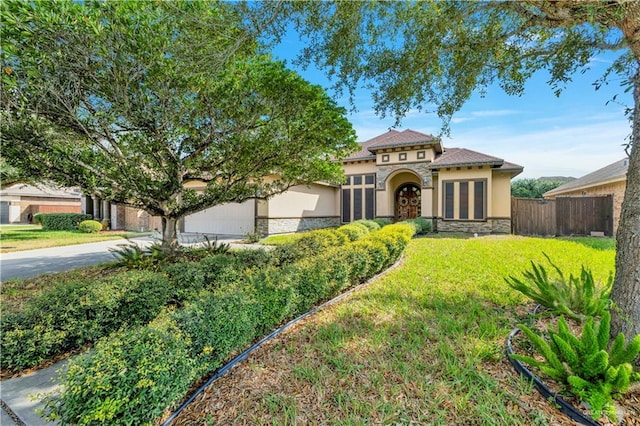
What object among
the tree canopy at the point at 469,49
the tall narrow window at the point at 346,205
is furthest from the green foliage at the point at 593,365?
the tall narrow window at the point at 346,205

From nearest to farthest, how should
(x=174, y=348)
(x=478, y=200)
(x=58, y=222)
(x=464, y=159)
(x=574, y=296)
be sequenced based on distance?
(x=174, y=348) → (x=574, y=296) → (x=478, y=200) → (x=464, y=159) → (x=58, y=222)

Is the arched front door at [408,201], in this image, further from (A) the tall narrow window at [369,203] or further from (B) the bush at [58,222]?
(B) the bush at [58,222]

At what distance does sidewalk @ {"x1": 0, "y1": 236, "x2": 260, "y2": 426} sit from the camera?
2.41 m

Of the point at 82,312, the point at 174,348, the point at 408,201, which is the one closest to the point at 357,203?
the point at 408,201

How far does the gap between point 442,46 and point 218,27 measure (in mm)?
3425

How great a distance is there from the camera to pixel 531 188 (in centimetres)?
2962

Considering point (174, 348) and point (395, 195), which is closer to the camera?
point (174, 348)

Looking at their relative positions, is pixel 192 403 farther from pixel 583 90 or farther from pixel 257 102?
pixel 583 90

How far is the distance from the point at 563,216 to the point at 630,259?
1405 cm

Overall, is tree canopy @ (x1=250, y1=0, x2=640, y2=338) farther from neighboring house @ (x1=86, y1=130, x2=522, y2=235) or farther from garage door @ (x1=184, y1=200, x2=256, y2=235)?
→ garage door @ (x1=184, y1=200, x2=256, y2=235)

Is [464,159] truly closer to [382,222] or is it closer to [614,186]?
[382,222]

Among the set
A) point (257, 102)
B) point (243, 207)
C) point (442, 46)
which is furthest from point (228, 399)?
point (243, 207)

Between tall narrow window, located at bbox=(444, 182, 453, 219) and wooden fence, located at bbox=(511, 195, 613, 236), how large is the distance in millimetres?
3023

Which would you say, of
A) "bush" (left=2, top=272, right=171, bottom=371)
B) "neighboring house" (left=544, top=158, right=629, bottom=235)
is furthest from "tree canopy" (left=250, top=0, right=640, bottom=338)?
"neighboring house" (left=544, top=158, right=629, bottom=235)
